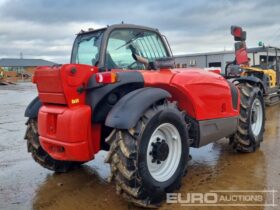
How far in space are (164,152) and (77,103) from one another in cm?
116

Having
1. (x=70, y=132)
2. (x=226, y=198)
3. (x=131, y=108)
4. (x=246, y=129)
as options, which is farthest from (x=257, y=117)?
(x=70, y=132)

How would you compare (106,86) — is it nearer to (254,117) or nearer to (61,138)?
(61,138)

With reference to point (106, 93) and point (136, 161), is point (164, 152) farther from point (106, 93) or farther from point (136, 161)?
point (106, 93)

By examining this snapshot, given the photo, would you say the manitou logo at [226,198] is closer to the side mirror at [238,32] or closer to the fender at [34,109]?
the fender at [34,109]

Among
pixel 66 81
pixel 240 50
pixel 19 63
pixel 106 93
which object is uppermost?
pixel 19 63

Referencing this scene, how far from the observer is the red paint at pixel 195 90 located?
4.29m

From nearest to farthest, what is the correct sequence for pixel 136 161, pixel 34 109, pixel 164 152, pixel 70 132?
1. pixel 136 161
2. pixel 70 132
3. pixel 164 152
4. pixel 34 109

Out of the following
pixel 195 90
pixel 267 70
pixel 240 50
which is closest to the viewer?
pixel 195 90

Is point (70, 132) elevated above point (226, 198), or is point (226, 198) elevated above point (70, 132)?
point (70, 132)

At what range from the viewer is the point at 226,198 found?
4.04m

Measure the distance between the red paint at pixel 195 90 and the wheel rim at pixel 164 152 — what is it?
1.83 feet

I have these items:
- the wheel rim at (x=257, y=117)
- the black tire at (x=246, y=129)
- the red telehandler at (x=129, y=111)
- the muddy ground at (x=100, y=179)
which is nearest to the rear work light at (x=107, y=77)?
the red telehandler at (x=129, y=111)

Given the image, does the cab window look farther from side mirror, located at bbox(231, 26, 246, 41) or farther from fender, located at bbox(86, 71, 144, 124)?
side mirror, located at bbox(231, 26, 246, 41)

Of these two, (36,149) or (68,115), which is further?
(36,149)
